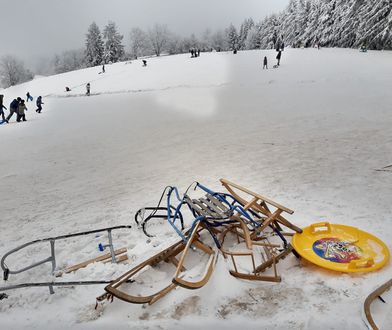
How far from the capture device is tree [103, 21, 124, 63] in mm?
80250

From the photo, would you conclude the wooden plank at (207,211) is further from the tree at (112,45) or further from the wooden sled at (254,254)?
the tree at (112,45)

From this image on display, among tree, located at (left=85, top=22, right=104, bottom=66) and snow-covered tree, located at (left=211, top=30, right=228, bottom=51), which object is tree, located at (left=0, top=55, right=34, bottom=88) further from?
snow-covered tree, located at (left=211, top=30, right=228, bottom=51)

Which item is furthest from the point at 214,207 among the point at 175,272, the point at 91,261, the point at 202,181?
the point at 202,181

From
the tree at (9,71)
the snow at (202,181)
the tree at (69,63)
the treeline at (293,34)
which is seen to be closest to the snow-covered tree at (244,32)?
the treeline at (293,34)

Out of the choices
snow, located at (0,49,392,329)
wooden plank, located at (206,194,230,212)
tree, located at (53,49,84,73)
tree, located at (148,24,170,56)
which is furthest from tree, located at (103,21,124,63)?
wooden plank, located at (206,194,230,212)

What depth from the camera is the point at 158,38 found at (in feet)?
352

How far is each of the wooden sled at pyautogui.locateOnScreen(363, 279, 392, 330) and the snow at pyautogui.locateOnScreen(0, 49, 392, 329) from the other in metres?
0.12

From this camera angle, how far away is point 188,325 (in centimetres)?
333

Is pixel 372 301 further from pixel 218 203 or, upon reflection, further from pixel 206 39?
pixel 206 39

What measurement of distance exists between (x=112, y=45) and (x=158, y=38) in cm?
3051

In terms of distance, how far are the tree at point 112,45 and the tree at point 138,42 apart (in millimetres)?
26024

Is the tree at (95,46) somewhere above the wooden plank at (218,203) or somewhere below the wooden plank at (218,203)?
above

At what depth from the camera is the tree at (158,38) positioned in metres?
107

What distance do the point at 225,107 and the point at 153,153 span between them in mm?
9170
